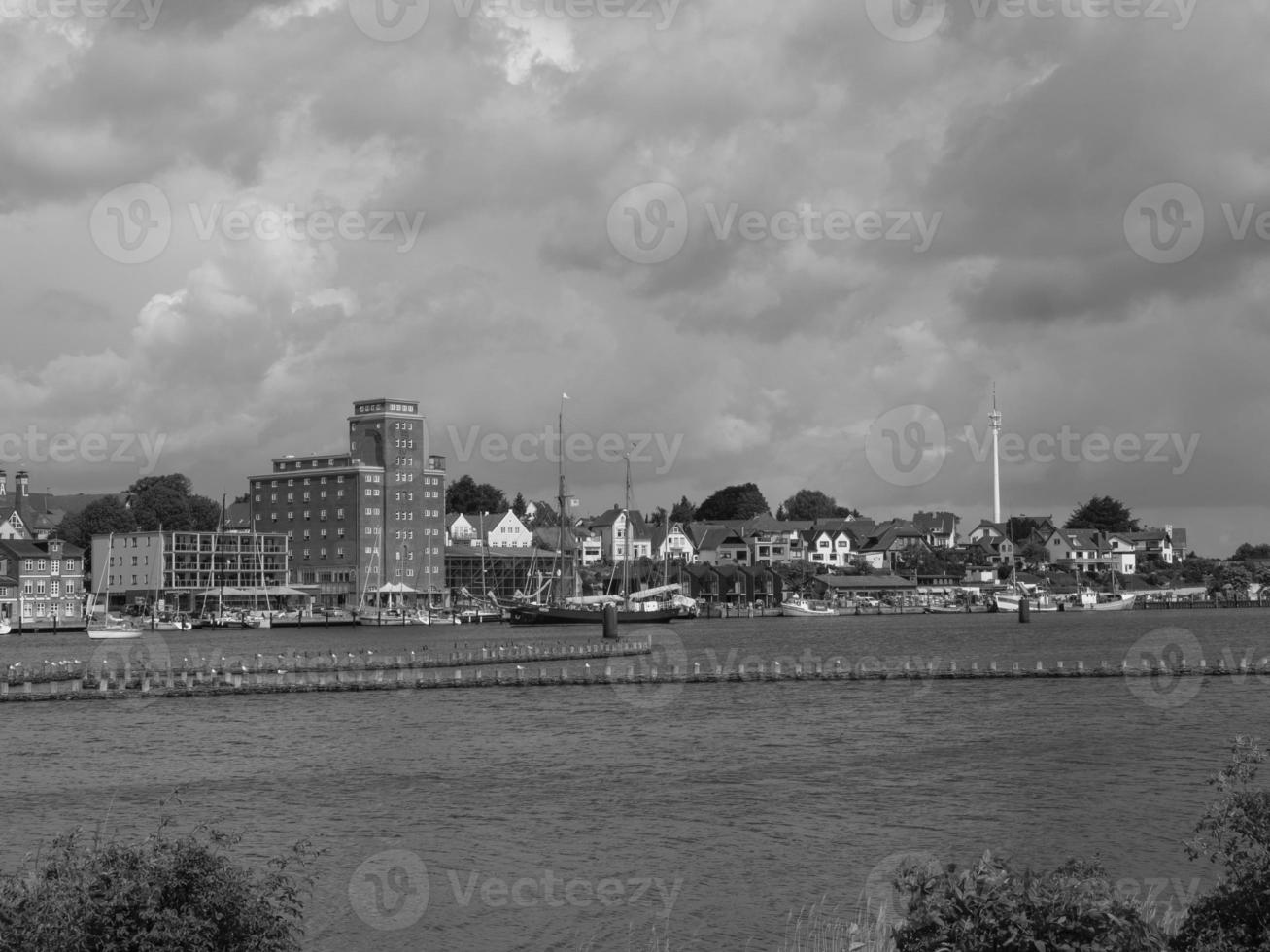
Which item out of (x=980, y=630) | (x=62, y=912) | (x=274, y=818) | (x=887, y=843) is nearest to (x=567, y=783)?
(x=274, y=818)

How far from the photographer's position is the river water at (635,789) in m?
28.5

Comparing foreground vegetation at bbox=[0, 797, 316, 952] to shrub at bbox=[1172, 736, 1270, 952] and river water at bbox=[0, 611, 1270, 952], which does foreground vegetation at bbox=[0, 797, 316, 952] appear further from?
river water at bbox=[0, 611, 1270, 952]

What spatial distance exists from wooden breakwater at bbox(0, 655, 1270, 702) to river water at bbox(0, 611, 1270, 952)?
3.85ft

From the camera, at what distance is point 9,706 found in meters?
69.9

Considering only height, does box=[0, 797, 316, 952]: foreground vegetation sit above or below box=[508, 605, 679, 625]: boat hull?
above

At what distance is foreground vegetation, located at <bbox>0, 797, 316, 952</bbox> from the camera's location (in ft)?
45.2

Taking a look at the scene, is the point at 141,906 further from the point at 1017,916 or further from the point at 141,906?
the point at 1017,916

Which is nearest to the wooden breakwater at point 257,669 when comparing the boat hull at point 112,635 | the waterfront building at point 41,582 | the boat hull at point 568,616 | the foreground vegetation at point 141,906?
the boat hull at point 112,635

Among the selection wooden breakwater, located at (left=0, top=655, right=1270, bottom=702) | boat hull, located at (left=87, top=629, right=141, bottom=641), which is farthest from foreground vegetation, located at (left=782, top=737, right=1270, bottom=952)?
boat hull, located at (left=87, top=629, right=141, bottom=641)

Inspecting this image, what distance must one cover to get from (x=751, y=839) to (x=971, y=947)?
2218 cm

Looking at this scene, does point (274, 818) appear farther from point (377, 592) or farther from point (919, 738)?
point (377, 592)

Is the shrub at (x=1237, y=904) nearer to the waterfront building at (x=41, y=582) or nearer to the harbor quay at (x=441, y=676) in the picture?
the harbor quay at (x=441, y=676)

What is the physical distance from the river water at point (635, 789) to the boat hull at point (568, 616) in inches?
4148

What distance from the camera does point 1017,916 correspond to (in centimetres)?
1260
